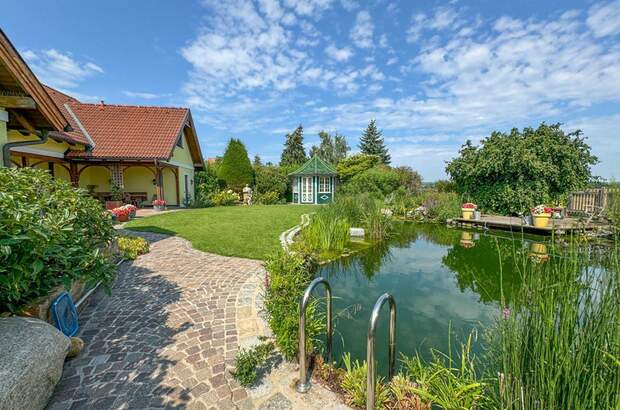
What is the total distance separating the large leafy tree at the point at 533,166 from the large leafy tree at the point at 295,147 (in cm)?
2727

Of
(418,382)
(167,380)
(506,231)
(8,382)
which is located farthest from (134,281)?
(506,231)

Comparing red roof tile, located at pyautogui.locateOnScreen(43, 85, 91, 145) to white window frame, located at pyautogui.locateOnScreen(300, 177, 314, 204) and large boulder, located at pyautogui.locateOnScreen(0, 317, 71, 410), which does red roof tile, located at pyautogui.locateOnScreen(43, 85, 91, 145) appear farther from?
white window frame, located at pyautogui.locateOnScreen(300, 177, 314, 204)

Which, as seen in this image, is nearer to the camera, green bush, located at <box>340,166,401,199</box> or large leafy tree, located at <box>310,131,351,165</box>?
green bush, located at <box>340,166,401,199</box>

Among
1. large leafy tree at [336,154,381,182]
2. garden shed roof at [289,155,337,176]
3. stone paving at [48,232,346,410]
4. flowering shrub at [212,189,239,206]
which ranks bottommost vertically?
stone paving at [48,232,346,410]

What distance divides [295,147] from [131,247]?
34.4 meters

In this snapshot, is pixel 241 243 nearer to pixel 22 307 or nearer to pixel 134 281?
pixel 134 281

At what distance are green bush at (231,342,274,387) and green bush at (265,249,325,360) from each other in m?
0.17

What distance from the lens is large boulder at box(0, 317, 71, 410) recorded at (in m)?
1.77

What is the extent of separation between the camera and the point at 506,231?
A: 11.9 metres

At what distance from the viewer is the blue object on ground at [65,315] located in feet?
9.52

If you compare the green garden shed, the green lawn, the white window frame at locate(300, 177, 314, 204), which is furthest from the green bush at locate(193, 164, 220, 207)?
the white window frame at locate(300, 177, 314, 204)

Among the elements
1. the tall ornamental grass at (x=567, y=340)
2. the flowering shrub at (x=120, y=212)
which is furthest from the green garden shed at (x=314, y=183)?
the tall ornamental grass at (x=567, y=340)

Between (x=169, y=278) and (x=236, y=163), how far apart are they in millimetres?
15678

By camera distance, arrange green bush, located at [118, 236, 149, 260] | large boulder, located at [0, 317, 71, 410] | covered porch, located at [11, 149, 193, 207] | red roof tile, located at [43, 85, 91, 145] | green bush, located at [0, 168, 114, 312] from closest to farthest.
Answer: large boulder, located at [0, 317, 71, 410] < green bush, located at [0, 168, 114, 312] < green bush, located at [118, 236, 149, 260] < red roof tile, located at [43, 85, 91, 145] < covered porch, located at [11, 149, 193, 207]
